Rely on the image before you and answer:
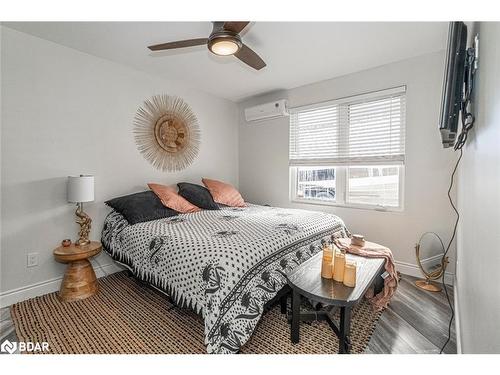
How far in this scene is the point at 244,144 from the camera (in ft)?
13.6

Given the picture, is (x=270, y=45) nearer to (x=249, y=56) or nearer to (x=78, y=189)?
(x=249, y=56)

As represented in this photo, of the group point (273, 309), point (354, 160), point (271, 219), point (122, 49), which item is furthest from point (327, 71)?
point (273, 309)

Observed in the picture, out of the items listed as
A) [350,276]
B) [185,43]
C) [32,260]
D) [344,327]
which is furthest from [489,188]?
[32,260]

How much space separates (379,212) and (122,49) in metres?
3.42

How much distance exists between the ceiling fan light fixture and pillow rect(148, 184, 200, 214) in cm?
174

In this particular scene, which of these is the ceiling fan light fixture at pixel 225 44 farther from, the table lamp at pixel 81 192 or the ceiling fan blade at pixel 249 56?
the table lamp at pixel 81 192

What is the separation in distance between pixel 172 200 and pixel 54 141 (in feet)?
4.20

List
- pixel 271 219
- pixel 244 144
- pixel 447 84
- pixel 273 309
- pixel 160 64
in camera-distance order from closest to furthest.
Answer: pixel 447 84 → pixel 273 309 → pixel 271 219 → pixel 160 64 → pixel 244 144

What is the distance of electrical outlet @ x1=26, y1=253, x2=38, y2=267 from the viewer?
216 centimetres

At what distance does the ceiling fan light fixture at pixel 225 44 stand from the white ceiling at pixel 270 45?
7.6 inches

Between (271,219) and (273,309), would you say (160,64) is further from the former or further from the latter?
(273,309)

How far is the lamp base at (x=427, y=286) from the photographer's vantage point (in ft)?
7.46

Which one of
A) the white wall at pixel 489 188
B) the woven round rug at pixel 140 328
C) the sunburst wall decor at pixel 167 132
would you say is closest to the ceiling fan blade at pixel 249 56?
the white wall at pixel 489 188

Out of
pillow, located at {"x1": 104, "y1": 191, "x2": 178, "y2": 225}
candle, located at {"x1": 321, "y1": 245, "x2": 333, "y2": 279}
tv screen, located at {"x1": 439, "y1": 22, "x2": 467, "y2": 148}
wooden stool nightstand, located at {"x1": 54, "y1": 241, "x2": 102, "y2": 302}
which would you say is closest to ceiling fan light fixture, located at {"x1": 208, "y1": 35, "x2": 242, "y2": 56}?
tv screen, located at {"x1": 439, "y1": 22, "x2": 467, "y2": 148}
